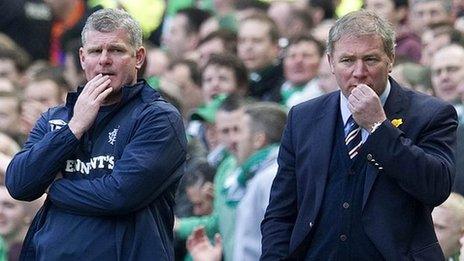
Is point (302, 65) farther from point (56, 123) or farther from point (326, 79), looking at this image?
point (56, 123)

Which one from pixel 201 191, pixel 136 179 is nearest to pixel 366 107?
pixel 136 179

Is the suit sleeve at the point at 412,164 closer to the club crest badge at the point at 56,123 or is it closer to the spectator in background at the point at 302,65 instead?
the club crest badge at the point at 56,123

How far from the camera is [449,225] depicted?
9.12 meters

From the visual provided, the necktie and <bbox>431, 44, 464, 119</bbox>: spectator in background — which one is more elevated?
the necktie

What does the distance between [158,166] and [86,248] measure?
1.74 feet

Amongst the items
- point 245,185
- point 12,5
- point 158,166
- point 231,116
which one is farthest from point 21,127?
point 158,166

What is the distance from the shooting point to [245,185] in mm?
10609

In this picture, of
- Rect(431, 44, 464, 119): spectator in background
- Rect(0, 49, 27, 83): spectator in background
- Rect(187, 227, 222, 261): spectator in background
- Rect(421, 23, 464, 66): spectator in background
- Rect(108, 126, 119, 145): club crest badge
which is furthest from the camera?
Rect(0, 49, 27, 83): spectator in background

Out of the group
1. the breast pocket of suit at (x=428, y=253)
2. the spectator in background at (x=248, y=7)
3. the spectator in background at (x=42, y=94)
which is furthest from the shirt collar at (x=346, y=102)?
the spectator in background at (x=248, y=7)

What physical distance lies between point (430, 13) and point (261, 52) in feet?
5.52

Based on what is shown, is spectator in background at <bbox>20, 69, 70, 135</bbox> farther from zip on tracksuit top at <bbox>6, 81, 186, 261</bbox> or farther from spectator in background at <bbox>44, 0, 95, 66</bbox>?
zip on tracksuit top at <bbox>6, 81, 186, 261</bbox>

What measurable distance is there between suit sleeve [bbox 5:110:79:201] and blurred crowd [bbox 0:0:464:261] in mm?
1955

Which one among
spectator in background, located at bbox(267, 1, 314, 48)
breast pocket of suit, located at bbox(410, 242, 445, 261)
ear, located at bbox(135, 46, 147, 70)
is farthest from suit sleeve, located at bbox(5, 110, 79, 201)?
spectator in background, located at bbox(267, 1, 314, 48)

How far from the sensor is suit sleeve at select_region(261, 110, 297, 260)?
7301 millimetres
